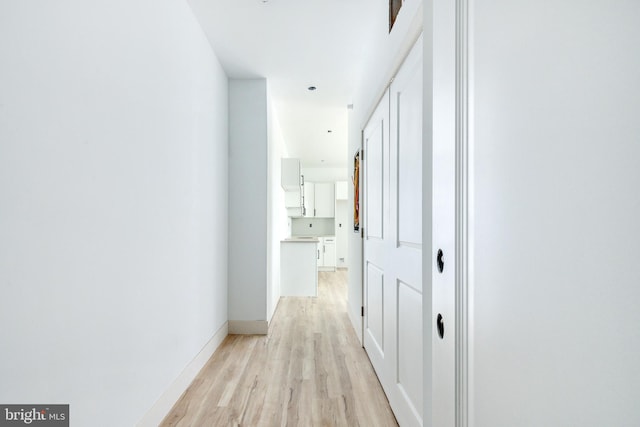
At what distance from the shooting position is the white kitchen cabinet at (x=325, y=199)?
352 inches

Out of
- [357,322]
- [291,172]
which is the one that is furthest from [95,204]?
[291,172]

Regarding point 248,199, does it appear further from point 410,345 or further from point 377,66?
point 410,345

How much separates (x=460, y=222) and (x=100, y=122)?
1403 mm

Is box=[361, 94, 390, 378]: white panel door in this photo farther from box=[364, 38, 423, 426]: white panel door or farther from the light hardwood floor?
the light hardwood floor

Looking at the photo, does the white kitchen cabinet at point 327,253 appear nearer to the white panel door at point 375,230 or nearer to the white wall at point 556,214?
the white panel door at point 375,230

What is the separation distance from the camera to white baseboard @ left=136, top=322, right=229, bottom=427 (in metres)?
1.85

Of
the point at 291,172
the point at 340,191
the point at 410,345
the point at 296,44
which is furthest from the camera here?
the point at 340,191

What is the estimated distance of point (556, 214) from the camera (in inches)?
19.7

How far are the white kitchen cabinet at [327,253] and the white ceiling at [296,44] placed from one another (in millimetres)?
4582

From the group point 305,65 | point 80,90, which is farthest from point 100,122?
point 305,65

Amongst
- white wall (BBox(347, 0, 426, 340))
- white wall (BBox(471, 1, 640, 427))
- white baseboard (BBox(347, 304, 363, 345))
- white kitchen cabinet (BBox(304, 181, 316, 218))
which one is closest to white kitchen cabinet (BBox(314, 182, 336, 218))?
white kitchen cabinet (BBox(304, 181, 316, 218))

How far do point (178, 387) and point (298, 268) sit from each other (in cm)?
326

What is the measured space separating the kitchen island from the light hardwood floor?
1.51 metres

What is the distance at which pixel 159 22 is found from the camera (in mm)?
2008
